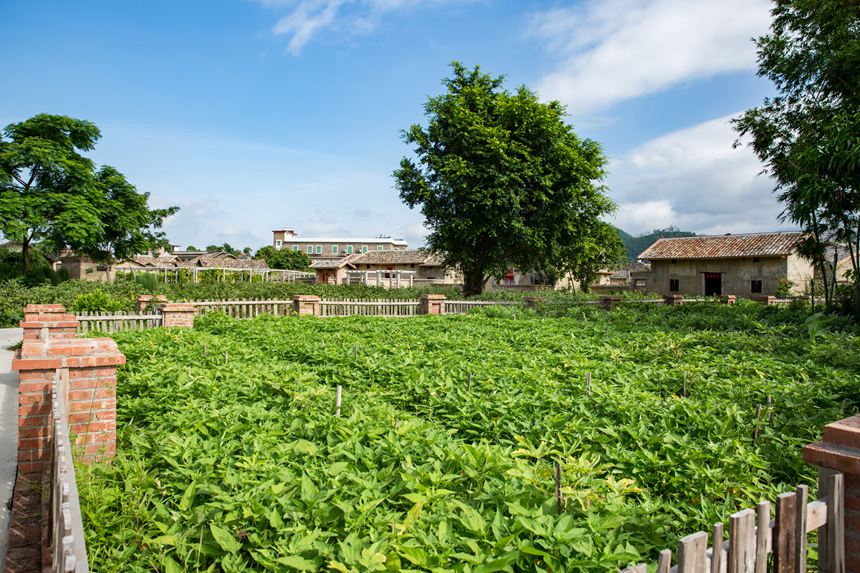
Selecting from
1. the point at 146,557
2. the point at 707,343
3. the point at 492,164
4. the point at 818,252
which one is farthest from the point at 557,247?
the point at 146,557

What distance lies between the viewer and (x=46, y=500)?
365cm

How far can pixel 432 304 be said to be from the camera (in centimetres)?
1869

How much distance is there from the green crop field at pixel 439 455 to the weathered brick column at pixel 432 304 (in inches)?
429

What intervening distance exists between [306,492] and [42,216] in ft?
96.2

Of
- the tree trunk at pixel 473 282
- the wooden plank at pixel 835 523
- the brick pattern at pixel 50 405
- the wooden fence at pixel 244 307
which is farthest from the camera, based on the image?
the tree trunk at pixel 473 282

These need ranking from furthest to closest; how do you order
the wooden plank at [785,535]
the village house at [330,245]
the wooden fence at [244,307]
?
the village house at [330,245] < the wooden fence at [244,307] < the wooden plank at [785,535]

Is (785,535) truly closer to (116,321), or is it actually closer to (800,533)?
(800,533)

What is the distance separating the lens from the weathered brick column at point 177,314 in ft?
38.5

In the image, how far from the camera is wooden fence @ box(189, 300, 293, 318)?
1531 centimetres

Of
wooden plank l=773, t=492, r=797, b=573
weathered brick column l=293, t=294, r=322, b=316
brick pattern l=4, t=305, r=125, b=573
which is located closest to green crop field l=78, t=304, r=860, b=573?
brick pattern l=4, t=305, r=125, b=573

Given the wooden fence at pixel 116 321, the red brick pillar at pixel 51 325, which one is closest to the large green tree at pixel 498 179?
the wooden fence at pixel 116 321

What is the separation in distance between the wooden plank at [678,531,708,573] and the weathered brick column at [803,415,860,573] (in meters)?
1.08

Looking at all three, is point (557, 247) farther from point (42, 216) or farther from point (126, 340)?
point (42, 216)

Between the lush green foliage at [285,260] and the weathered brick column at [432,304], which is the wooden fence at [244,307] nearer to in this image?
the weathered brick column at [432,304]
